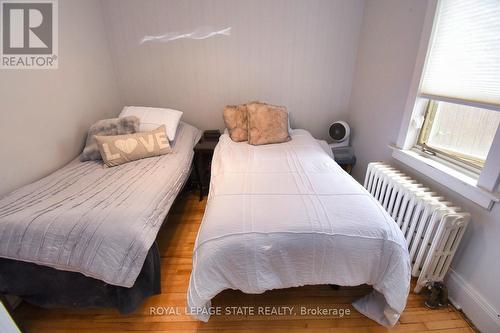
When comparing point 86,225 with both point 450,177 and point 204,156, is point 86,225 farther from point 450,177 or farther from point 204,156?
→ point 450,177

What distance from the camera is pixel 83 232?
44.5 inches

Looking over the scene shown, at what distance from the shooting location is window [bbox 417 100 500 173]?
126 cm

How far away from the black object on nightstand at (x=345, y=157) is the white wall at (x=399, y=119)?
7 centimetres

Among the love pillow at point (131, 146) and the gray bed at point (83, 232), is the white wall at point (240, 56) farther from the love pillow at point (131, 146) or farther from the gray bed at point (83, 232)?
the gray bed at point (83, 232)

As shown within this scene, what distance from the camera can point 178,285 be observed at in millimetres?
1521

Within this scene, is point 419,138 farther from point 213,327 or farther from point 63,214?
point 63,214

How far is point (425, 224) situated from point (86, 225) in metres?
1.92

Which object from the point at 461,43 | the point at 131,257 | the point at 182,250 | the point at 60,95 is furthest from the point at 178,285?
the point at 461,43

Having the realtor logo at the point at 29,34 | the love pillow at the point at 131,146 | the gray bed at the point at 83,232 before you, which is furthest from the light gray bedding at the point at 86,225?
the realtor logo at the point at 29,34

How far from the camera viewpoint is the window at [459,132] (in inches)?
49.5

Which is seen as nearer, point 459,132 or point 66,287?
point 66,287

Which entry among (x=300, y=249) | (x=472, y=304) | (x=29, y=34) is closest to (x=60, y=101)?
(x=29, y=34)

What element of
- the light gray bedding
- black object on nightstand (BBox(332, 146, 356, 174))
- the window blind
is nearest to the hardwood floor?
the light gray bedding

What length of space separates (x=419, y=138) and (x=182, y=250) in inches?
80.8
